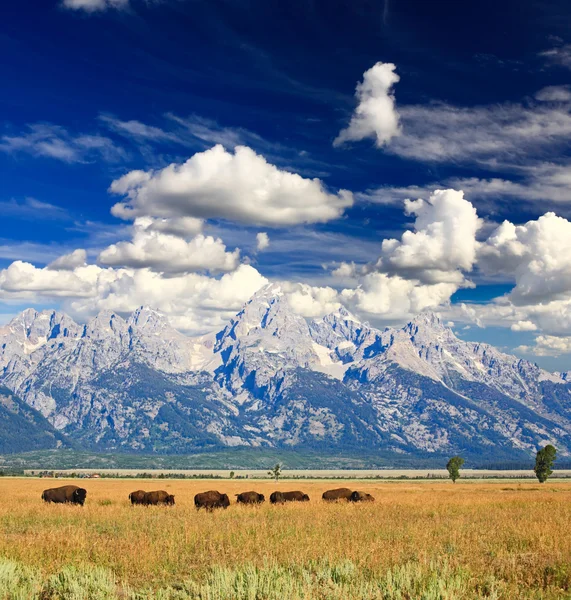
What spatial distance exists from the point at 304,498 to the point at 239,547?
33.8m

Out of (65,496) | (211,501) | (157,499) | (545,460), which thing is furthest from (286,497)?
(545,460)

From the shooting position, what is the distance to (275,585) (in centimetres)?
1560

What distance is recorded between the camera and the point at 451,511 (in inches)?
1558

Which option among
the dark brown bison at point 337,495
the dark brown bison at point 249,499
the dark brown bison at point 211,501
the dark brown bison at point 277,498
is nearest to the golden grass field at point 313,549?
the dark brown bison at point 211,501

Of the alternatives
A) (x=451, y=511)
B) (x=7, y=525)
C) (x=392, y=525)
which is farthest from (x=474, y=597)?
(x=451, y=511)

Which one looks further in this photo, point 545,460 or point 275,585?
point 545,460

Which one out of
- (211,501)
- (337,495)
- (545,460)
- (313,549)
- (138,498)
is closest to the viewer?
(313,549)

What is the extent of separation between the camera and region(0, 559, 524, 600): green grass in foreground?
A: 14477mm

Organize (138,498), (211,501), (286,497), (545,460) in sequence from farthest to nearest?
(545,460) < (286,497) < (138,498) < (211,501)

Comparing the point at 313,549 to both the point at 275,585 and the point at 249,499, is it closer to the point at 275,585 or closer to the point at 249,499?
the point at 275,585

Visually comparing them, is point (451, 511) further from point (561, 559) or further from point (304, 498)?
point (561, 559)

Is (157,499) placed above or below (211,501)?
below

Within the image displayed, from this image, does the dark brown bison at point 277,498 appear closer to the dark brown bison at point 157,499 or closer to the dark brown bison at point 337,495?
the dark brown bison at point 337,495

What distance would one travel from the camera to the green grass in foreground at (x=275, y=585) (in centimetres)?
1448
